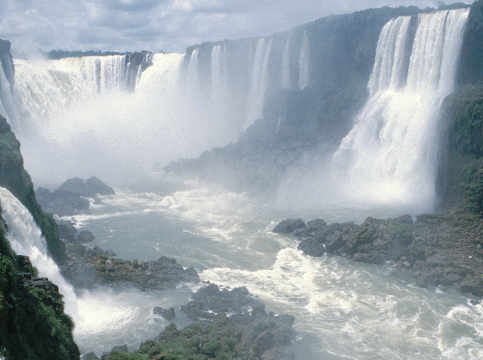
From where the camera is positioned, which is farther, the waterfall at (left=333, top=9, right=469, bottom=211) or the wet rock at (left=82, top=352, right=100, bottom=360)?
the waterfall at (left=333, top=9, right=469, bottom=211)

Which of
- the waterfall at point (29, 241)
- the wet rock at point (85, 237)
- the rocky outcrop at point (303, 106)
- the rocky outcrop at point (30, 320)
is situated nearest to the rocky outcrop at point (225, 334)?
the rocky outcrop at point (30, 320)

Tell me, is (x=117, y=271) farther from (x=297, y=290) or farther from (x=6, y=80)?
(x=6, y=80)

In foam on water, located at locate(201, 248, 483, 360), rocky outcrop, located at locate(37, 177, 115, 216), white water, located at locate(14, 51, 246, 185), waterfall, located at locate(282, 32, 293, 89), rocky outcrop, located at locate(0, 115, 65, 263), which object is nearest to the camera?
foam on water, located at locate(201, 248, 483, 360)

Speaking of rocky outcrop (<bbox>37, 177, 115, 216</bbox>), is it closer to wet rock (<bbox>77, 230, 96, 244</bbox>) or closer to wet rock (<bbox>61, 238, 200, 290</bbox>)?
wet rock (<bbox>77, 230, 96, 244</bbox>)

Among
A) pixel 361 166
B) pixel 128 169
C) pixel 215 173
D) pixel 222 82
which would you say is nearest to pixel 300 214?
pixel 361 166

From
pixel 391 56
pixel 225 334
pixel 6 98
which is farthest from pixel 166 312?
pixel 6 98

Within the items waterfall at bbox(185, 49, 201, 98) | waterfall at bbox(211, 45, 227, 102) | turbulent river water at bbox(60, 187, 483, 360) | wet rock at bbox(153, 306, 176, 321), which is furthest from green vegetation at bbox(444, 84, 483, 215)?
waterfall at bbox(185, 49, 201, 98)
